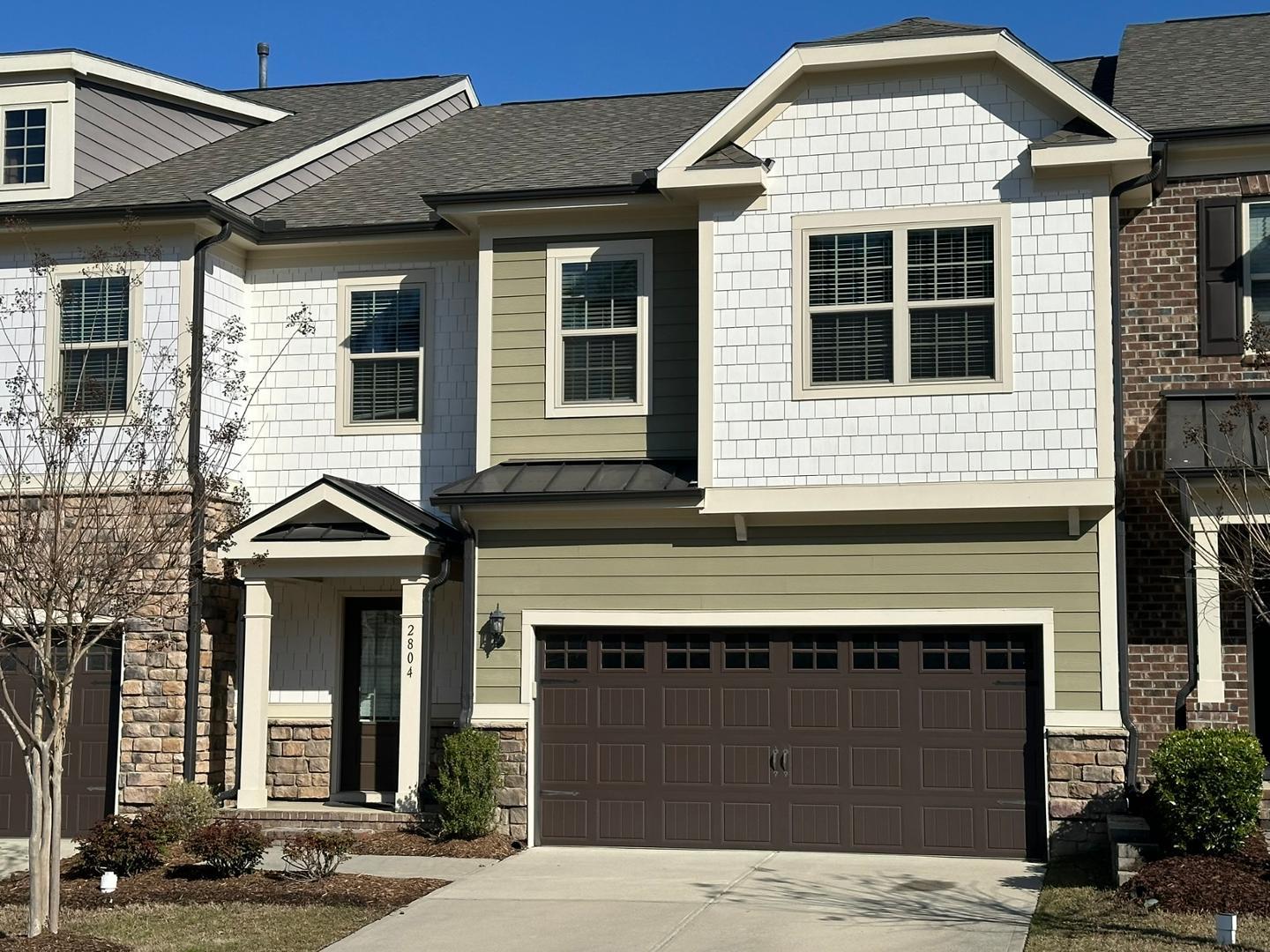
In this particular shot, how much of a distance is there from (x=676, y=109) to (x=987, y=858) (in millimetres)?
10446

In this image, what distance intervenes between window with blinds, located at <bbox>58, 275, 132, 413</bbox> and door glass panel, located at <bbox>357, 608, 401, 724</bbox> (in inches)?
139

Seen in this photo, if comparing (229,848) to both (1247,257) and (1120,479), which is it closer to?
(1120,479)

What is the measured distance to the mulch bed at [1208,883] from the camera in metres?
11.5

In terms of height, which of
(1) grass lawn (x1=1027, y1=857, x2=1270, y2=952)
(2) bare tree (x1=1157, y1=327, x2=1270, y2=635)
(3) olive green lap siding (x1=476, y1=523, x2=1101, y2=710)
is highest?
(2) bare tree (x1=1157, y1=327, x2=1270, y2=635)

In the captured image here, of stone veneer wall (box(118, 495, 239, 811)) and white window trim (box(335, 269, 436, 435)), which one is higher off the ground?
white window trim (box(335, 269, 436, 435))

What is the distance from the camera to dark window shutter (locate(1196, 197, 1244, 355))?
15039 millimetres

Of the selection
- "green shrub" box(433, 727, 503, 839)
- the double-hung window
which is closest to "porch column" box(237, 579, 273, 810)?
"green shrub" box(433, 727, 503, 839)

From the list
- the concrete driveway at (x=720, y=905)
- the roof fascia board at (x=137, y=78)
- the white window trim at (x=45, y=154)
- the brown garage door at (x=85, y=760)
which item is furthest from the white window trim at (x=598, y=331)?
the roof fascia board at (x=137, y=78)

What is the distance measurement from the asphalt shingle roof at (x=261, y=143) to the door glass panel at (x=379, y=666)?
498 centimetres

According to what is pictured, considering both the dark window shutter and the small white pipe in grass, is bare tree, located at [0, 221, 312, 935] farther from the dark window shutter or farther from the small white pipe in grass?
the dark window shutter

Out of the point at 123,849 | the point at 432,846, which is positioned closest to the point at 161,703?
the point at 123,849

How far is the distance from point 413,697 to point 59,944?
5.34 meters

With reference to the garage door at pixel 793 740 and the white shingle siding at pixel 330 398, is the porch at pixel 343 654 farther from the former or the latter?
the garage door at pixel 793 740

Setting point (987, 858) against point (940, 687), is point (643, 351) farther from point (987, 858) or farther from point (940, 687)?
point (987, 858)
